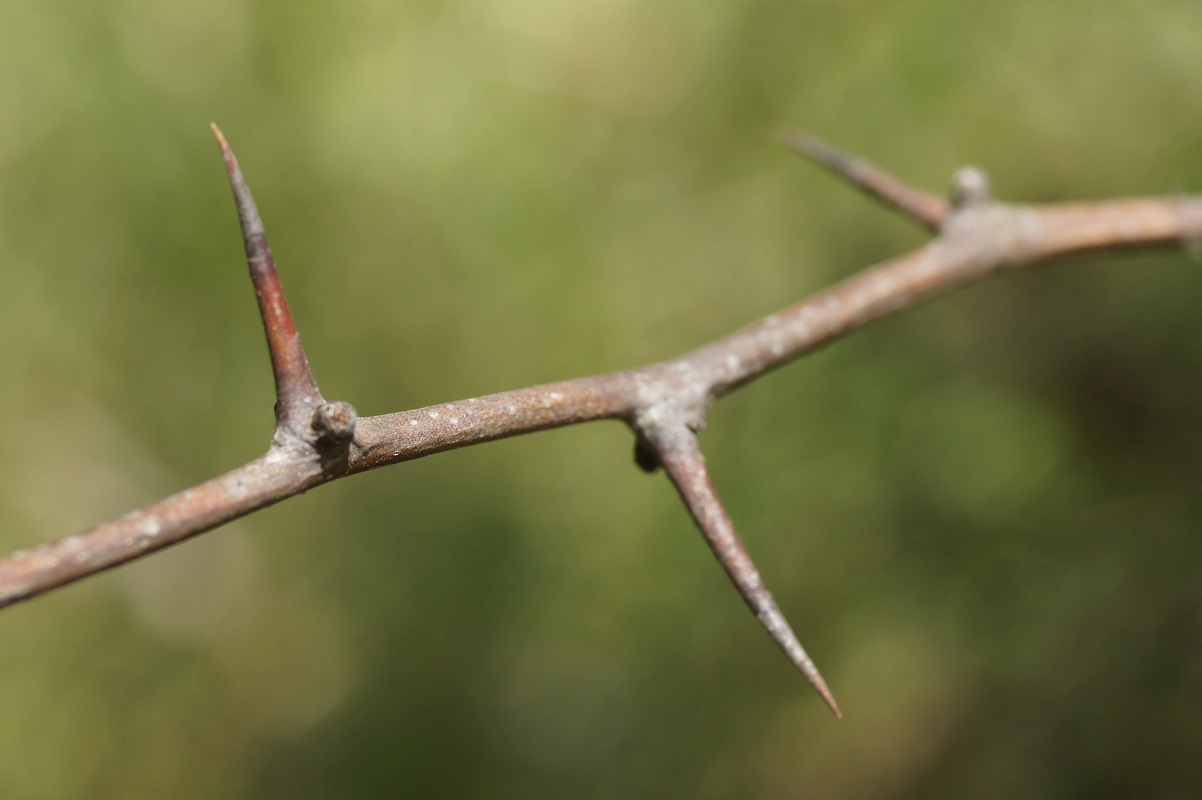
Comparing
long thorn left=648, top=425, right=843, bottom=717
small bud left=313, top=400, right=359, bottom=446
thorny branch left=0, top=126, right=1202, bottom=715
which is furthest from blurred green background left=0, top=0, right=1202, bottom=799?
small bud left=313, top=400, right=359, bottom=446

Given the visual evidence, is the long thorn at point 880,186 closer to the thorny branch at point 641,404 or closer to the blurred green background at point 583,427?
the thorny branch at point 641,404

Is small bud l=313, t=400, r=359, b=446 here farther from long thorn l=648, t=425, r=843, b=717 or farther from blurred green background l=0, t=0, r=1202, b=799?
blurred green background l=0, t=0, r=1202, b=799

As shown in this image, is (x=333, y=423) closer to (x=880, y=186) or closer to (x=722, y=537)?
(x=722, y=537)

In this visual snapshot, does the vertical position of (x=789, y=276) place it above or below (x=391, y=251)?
below

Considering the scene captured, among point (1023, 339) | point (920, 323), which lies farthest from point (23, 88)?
point (1023, 339)

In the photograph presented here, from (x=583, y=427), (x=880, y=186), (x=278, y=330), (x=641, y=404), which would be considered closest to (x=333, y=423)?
(x=278, y=330)

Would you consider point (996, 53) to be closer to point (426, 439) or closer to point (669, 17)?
point (669, 17)
